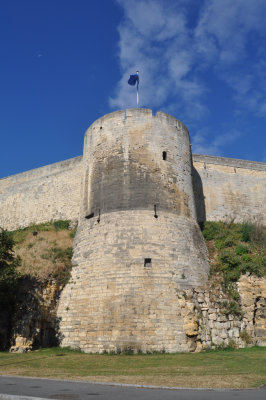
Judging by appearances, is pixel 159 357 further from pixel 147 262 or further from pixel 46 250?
pixel 46 250

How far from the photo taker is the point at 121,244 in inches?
558

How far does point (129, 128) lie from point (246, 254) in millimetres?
7937

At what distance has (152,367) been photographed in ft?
30.4

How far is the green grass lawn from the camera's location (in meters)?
7.21

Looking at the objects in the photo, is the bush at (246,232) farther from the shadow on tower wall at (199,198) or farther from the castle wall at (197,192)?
the castle wall at (197,192)

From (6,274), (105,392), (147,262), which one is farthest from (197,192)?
(105,392)

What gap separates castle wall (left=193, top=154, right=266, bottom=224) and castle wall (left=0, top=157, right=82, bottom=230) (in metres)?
7.70

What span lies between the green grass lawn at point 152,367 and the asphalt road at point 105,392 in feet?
2.18

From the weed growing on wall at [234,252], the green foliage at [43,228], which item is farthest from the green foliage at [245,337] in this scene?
the green foliage at [43,228]

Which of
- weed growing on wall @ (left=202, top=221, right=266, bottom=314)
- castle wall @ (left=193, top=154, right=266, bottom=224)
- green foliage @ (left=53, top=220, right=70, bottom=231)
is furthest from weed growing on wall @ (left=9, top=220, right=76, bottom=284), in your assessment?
castle wall @ (left=193, top=154, right=266, bottom=224)

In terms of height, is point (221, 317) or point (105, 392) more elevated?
point (221, 317)

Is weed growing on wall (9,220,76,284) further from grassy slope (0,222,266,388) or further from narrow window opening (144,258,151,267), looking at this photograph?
narrow window opening (144,258,151,267)

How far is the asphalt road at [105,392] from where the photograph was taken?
539cm

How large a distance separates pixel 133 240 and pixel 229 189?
11005 mm
